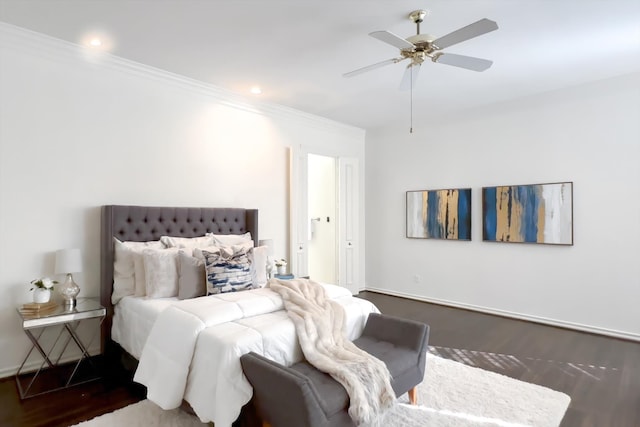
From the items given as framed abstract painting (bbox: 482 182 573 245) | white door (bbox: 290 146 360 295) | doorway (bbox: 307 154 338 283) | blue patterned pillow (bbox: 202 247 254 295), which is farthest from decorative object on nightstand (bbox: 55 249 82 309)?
framed abstract painting (bbox: 482 182 573 245)

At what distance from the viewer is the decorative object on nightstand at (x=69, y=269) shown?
2.99 meters

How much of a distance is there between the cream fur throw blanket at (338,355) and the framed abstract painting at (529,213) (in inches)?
127

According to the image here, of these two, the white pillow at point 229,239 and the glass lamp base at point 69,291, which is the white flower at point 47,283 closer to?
the glass lamp base at point 69,291

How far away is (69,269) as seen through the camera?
2.99 metres

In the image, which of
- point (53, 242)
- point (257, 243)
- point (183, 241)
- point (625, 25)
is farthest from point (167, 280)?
point (625, 25)

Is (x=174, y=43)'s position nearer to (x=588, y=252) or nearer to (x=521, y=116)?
(x=521, y=116)

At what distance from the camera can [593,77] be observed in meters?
4.04

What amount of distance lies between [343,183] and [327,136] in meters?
0.82

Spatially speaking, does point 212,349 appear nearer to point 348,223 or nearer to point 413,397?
point 413,397

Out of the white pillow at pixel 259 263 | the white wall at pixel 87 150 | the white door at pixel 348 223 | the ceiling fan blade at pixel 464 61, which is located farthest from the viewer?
the white door at pixel 348 223

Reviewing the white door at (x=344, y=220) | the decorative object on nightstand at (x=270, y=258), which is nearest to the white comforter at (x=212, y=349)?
the decorative object on nightstand at (x=270, y=258)

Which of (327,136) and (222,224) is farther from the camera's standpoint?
(327,136)

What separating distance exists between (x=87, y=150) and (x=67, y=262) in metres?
1.07

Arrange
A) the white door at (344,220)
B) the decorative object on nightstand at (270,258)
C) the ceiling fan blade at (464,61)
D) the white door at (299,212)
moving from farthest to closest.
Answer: the white door at (344,220) → the white door at (299,212) → the decorative object on nightstand at (270,258) → the ceiling fan blade at (464,61)
